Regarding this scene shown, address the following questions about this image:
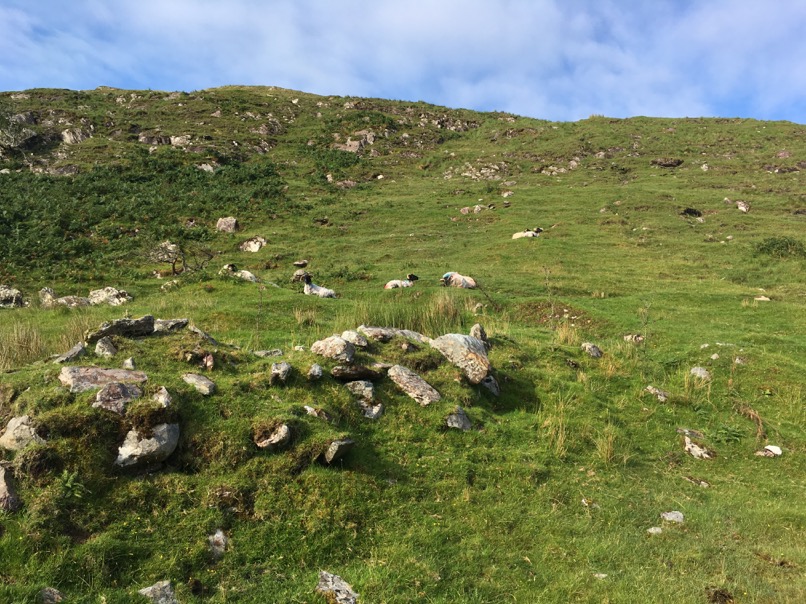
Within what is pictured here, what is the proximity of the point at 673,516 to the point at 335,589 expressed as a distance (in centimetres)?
574

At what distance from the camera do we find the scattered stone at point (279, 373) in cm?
899

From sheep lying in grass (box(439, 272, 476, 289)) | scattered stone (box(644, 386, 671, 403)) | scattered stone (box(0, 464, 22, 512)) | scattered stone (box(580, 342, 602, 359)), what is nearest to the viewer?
scattered stone (box(0, 464, 22, 512))

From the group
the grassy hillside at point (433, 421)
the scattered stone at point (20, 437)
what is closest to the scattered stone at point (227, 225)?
the grassy hillside at point (433, 421)

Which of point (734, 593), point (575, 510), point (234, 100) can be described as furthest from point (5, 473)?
point (234, 100)

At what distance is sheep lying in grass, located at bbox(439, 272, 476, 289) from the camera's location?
2369 centimetres

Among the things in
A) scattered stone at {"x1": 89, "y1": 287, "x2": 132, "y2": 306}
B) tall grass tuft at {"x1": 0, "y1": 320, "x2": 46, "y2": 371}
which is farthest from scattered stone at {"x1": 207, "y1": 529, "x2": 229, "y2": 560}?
scattered stone at {"x1": 89, "y1": 287, "x2": 132, "y2": 306}

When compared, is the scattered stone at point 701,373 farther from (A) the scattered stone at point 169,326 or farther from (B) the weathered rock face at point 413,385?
(A) the scattered stone at point 169,326

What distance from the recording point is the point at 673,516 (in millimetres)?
7922

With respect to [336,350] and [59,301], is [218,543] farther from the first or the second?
[59,301]

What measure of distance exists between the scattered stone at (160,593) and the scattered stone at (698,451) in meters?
10.1

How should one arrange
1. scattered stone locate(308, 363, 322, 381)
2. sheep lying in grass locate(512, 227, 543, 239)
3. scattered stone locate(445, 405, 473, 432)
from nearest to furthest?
1. scattered stone locate(308, 363, 322, 381)
2. scattered stone locate(445, 405, 473, 432)
3. sheep lying in grass locate(512, 227, 543, 239)

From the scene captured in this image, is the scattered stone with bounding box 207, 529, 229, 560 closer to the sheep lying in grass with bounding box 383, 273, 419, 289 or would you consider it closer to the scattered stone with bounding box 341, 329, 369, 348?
the scattered stone with bounding box 341, 329, 369, 348

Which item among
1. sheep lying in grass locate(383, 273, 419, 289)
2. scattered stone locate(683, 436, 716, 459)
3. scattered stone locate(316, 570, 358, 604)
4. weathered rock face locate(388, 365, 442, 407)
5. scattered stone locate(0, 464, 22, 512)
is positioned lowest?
scattered stone locate(316, 570, 358, 604)

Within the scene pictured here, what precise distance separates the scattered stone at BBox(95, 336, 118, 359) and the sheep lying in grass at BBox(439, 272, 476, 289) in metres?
16.6
